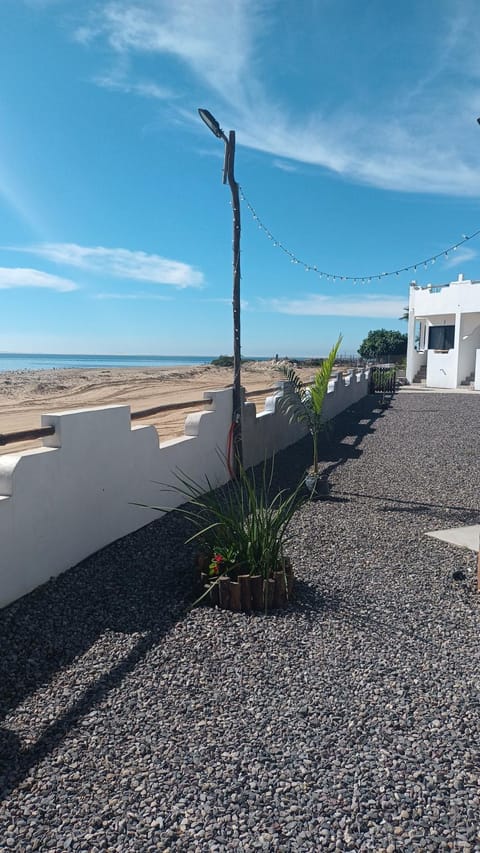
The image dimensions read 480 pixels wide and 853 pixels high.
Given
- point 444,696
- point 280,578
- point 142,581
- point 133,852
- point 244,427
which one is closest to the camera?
point 133,852

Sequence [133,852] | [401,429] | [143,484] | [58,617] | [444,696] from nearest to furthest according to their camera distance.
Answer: [133,852] < [444,696] < [58,617] < [143,484] < [401,429]

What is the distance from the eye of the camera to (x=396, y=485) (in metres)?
7.75

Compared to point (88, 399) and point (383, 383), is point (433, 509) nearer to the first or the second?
point (88, 399)

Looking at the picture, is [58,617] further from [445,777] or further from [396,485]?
[396,485]

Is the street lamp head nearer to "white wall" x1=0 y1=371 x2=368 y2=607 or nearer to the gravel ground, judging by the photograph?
"white wall" x1=0 y1=371 x2=368 y2=607

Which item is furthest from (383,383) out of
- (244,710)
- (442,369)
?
(244,710)

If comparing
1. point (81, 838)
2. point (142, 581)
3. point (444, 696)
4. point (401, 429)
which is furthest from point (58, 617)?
point (401, 429)

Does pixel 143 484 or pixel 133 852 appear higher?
pixel 143 484

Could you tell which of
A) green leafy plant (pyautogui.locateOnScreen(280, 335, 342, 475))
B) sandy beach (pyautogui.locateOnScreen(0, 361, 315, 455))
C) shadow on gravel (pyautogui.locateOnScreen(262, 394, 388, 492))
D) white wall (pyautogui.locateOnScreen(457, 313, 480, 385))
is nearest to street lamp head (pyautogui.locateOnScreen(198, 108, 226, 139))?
green leafy plant (pyautogui.locateOnScreen(280, 335, 342, 475))

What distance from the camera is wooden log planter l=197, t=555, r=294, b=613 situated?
398cm

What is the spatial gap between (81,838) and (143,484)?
3672 millimetres

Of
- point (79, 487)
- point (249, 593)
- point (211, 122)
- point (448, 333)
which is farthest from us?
point (448, 333)

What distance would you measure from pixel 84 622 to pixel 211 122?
5.39 metres

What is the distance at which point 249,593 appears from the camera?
4.00 metres
